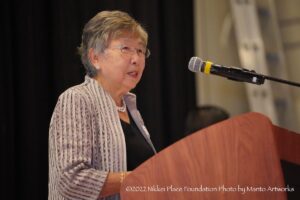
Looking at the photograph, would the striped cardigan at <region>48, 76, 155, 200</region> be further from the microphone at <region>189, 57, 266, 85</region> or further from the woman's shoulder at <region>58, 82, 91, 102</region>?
the microphone at <region>189, 57, 266, 85</region>

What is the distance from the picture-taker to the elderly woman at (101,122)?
132 cm

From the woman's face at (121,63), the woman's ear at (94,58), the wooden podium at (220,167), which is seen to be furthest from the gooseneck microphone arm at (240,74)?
the woman's ear at (94,58)

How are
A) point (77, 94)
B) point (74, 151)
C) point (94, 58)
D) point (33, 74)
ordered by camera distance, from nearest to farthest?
1. point (74, 151)
2. point (77, 94)
3. point (94, 58)
4. point (33, 74)

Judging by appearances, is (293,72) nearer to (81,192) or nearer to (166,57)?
(166,57)

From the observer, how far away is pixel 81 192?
132 cm

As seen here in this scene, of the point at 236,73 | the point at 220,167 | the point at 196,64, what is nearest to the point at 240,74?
the point at 236,73

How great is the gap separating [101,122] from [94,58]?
0.98ft

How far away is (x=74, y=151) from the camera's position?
134cm

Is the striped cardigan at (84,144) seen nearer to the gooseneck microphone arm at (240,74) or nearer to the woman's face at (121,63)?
the woman's face at (121,63)

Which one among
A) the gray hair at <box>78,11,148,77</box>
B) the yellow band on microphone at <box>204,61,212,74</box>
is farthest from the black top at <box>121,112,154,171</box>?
the yellow band on microphone at <box>204,61,212,74</box>

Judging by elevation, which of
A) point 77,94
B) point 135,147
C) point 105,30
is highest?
point 105,30

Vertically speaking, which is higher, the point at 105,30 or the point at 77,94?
the point at 105,30

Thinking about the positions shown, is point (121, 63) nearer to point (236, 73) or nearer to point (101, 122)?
point (101, 122)

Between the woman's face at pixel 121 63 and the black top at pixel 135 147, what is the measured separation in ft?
0.43
